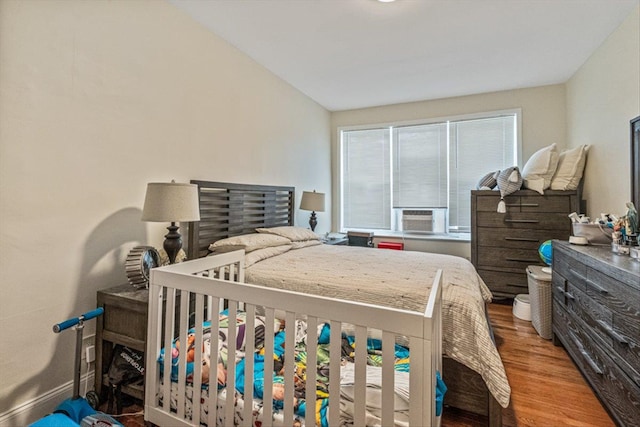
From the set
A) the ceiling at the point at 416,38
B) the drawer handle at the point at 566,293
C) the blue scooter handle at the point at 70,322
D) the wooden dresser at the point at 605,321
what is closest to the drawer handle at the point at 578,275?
the wooden dresser at the point at 605,321

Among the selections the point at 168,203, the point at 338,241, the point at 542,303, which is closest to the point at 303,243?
the point at 338,241

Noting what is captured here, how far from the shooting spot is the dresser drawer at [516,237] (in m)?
3.15

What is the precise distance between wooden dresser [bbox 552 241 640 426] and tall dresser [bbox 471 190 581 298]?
3.50 feet

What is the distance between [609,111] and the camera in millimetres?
2576

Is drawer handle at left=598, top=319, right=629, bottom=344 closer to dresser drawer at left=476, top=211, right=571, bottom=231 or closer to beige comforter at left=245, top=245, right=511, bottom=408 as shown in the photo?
beige comforter at left=245, top=245, right=511, bottom=408

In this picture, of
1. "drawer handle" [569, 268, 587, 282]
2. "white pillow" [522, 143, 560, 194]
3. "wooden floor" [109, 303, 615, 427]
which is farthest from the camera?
"white pillow" [522, 143, 560, 194]

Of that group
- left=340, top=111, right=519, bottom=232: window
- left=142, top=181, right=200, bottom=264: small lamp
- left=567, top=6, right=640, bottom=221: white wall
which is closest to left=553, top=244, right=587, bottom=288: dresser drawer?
left=567, top=6, right=640, bottom=221: white wall

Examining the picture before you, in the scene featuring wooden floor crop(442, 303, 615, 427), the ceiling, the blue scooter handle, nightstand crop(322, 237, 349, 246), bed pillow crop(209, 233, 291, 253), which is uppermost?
the ceiling

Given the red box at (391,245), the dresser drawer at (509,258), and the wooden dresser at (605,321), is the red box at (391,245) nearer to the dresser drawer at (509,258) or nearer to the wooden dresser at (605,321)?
the dresser drawer at (509,258)

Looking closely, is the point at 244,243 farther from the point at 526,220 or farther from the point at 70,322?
the point at 526,220

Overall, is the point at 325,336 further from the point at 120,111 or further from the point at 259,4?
the point at 259,4

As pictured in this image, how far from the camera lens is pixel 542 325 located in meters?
2.55

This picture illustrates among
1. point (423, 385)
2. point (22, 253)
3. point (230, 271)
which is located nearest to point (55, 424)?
point (22, 253)

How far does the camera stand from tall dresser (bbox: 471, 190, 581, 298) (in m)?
3.11
